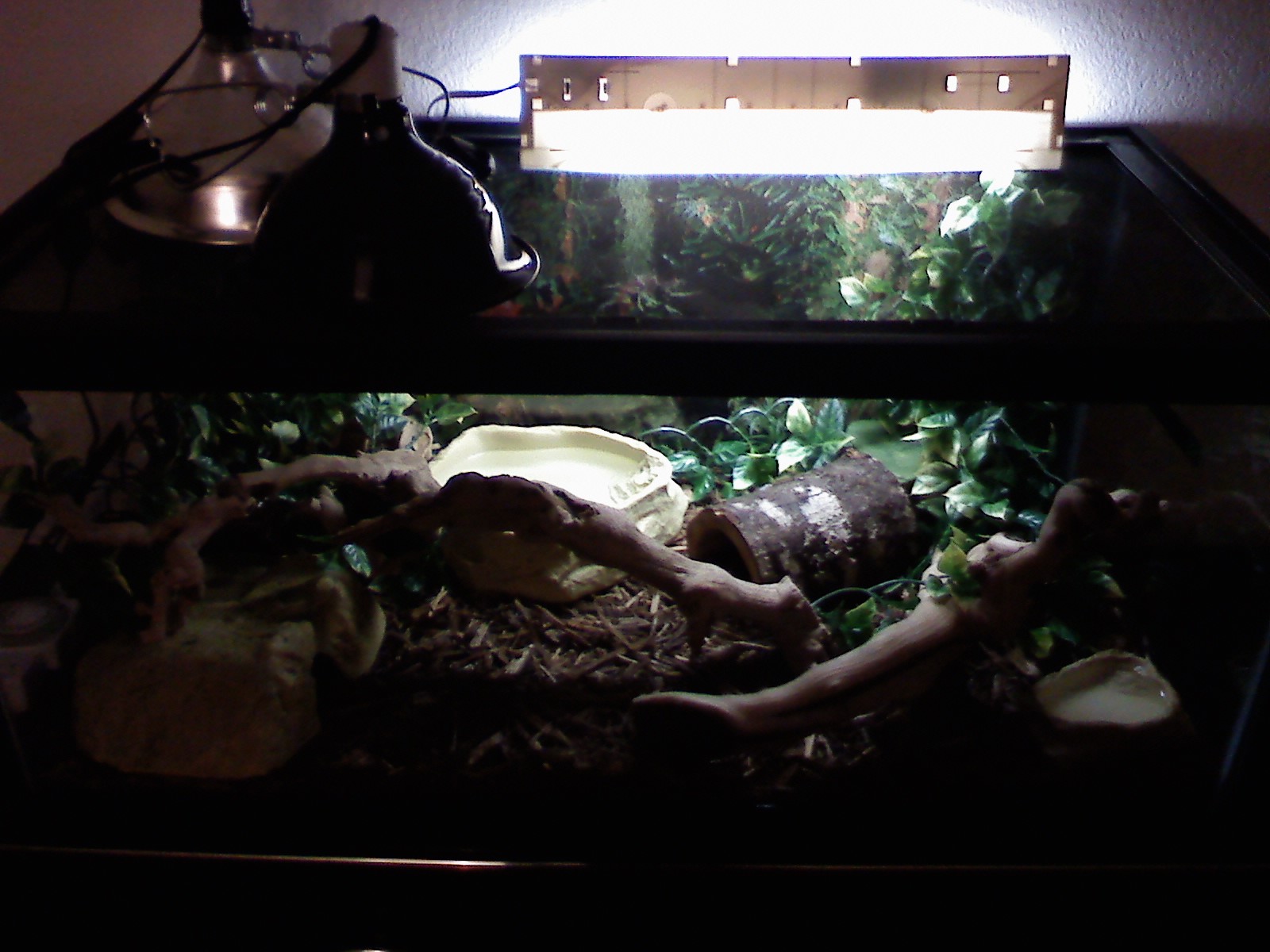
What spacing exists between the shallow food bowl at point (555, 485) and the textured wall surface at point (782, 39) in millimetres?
380

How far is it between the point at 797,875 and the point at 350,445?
1.97ft

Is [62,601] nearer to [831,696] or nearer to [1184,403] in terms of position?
[831,696]

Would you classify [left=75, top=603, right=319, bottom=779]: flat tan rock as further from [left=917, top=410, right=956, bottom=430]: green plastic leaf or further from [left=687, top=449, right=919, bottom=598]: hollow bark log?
[left=917, top=410, right=956, bottom=430]: green plastic leaf

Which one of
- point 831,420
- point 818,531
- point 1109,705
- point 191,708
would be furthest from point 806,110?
point 191,708

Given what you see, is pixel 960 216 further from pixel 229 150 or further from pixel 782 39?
pixel 229 150

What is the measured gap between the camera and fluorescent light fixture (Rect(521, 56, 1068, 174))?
109cm

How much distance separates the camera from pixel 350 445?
1.15 meters

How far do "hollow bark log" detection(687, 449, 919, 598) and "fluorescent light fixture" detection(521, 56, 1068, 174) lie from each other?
1.05ft

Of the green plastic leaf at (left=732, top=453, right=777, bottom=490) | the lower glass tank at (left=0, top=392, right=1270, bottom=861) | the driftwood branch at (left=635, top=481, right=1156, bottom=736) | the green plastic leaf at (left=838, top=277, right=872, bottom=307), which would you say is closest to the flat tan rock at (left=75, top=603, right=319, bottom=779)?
the lower glass tank at (left=0, top=392, right=1270, bottom=861)

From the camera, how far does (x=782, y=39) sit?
123 centimetres

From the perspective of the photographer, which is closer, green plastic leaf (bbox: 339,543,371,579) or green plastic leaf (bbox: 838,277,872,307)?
green plastic leaf (bbox: 838,277,872,307)

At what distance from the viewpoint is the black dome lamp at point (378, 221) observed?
2.59 ft

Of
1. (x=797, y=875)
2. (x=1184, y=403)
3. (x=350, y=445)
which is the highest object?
(x=1184, y=403)

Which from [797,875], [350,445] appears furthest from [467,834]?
[350,445]
